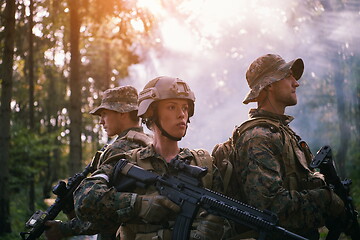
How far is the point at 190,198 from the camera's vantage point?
3.63 metres

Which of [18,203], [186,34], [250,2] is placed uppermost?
[186,34]

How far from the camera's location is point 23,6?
1227 centimetres

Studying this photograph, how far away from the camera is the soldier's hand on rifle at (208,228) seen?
3.78 m

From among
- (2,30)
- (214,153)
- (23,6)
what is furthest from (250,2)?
(214,153)

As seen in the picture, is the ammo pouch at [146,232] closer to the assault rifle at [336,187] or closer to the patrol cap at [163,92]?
the patrol cap at [163,92]

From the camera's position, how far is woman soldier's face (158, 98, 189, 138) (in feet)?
13.3

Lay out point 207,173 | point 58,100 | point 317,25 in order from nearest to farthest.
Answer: point 207,173 < point 317,25 < point 58,100

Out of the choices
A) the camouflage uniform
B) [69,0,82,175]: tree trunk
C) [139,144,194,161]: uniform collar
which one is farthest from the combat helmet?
[69,0,82,175]: tree trunk

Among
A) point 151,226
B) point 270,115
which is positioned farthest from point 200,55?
point 151,226

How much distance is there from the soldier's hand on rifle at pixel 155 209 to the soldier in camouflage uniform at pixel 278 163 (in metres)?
0.75

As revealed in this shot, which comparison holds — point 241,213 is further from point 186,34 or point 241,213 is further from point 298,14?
point 186,34

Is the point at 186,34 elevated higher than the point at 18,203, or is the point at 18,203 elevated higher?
the point at 186,34

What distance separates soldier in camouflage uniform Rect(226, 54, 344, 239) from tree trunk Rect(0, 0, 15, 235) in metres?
7.32

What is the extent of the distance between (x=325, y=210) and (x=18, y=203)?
1589cm
